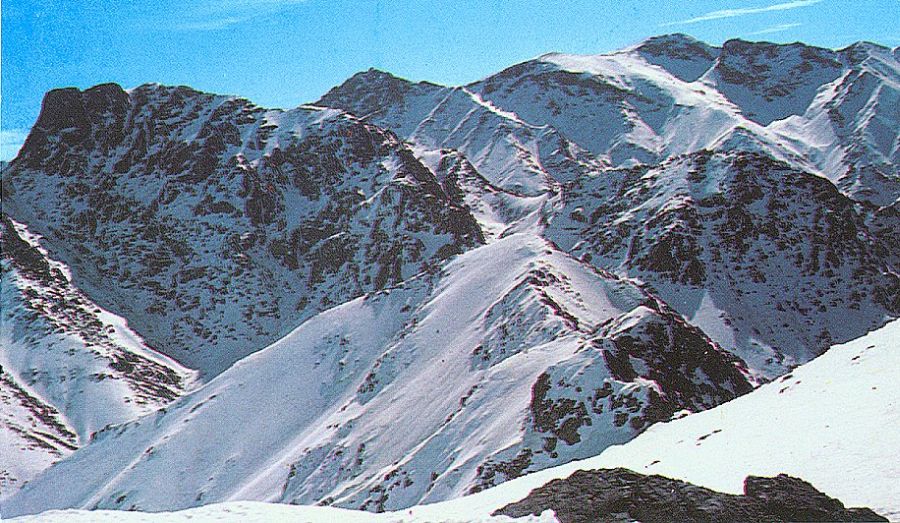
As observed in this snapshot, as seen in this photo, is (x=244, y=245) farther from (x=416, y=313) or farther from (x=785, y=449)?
(x=785, y=449)

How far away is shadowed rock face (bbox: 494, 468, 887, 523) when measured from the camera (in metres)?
13.0

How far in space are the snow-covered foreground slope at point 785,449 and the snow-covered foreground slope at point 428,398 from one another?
20.8 metres

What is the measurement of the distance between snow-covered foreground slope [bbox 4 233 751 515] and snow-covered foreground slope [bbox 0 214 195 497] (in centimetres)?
2970

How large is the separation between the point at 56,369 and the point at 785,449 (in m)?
140

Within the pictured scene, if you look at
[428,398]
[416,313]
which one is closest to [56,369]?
[416,313]

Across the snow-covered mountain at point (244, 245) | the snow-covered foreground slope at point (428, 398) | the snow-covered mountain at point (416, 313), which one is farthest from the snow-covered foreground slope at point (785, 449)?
the snow-covered mountain at point (244, 245)

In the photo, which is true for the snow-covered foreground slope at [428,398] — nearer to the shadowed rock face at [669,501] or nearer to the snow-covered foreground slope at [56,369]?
the shadowed rock face at [669,501]

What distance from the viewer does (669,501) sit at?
14188mm

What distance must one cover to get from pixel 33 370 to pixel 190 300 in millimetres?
43898

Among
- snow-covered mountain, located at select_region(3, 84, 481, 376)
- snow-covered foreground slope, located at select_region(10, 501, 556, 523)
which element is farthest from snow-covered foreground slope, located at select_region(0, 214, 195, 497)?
snow-covered foreground slope, located at select_region(10, 501, 556, 523)

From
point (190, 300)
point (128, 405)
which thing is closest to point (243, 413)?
point (128, 405)

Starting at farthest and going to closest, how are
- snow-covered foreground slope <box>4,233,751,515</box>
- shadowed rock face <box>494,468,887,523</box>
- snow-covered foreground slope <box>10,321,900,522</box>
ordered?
1. snow-covered foreground slope <box>4,233,751,515</box>
2. snow-covered foreground slope <box>10,321,900,522</box>
3. shadowed rock face <box>494,468,887,523</box>

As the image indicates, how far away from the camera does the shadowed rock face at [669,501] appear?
1295 cm

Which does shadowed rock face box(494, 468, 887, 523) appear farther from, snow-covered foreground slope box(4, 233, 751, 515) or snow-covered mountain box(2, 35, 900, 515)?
snow-covered foreground slope box(4, 233, 751, 515)
